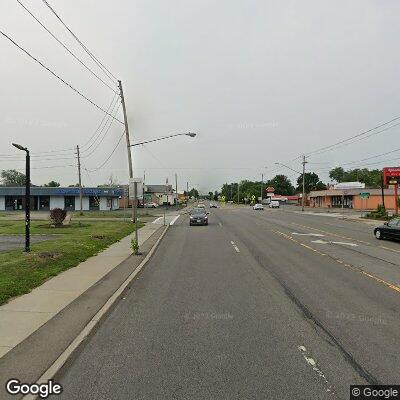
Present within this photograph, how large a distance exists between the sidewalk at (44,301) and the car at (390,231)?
627 inches

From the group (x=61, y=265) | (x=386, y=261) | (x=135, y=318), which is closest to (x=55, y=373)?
(x=135, y=318)

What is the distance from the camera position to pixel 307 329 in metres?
7.18

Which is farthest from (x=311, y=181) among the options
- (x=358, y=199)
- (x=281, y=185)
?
(x=358, y=199)

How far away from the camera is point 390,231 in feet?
77.3

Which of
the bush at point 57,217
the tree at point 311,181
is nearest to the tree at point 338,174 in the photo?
the tree at point 311,181

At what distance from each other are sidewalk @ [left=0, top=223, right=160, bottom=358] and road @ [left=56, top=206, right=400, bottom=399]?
1.18m

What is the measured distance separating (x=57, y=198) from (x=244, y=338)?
74432 mm

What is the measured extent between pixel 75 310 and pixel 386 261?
1178 centimetres

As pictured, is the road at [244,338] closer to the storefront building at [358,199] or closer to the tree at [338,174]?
the storefront building at [358,199]

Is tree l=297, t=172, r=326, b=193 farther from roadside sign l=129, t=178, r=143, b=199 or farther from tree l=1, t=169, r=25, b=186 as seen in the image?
roadside sign l=129, t=178, r=143, b=199

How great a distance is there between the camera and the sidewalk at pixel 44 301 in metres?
6.95

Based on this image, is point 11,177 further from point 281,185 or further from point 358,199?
point 358,199

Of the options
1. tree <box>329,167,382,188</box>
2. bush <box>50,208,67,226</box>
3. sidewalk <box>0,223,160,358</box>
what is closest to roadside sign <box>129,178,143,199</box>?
sidewalk <box>0,223,160,358</box>

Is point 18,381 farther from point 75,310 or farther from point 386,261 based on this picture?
point 386,261
